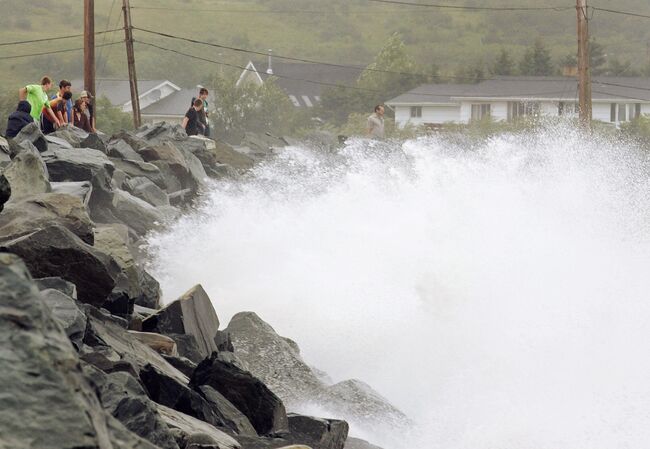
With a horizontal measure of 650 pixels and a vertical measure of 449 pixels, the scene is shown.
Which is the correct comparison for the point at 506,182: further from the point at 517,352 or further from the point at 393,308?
the point at 517,352

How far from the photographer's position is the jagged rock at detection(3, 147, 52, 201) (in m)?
11.9

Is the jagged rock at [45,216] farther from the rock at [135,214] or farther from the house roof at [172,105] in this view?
the house roof at [172,105]

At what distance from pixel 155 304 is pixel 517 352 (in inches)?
143

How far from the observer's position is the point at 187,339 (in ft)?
31.4

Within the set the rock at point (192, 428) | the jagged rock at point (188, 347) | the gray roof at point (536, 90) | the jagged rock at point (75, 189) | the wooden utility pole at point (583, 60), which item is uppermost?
the rock at point (192, 428)

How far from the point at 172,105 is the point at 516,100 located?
25.0 meters

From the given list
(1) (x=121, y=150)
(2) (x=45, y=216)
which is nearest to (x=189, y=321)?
(2) (x=45, y=216)

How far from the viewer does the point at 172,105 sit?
88.1 meters

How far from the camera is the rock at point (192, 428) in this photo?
6379 mm

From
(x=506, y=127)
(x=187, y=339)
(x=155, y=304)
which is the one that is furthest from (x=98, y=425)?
(x=506, y=127)

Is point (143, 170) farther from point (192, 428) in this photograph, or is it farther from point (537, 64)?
point (537, 64)

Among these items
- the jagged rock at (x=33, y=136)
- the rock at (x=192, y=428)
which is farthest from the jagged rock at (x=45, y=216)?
the jagged rock at (x=33, y=136)

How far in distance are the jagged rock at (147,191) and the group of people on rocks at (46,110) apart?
1.51 metres

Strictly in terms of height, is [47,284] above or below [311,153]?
above
